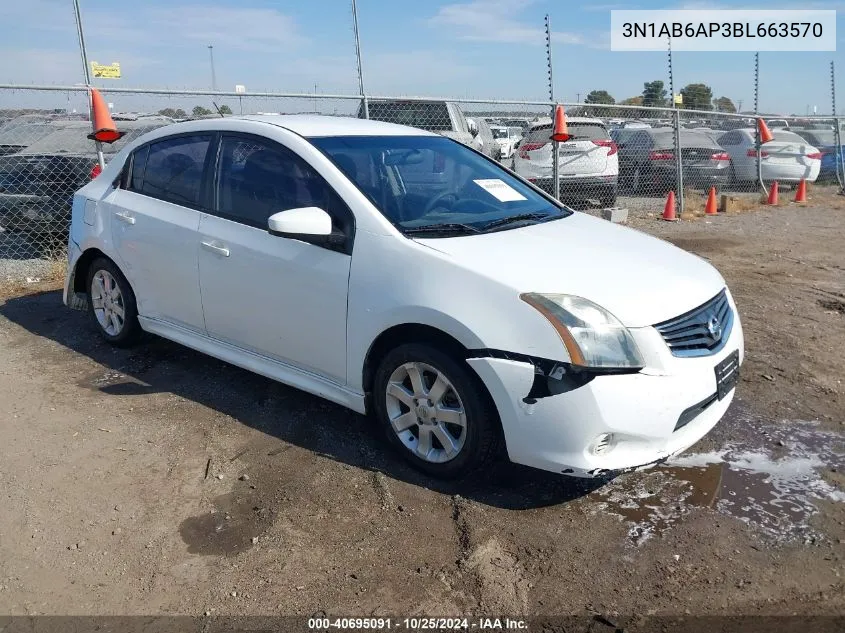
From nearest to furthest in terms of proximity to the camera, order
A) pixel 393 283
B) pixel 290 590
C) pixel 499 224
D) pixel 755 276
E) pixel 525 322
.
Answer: pixel 290 590 → pixel 525 322 → pixel 393 283 → pixel 499 224 → pixel 755 276

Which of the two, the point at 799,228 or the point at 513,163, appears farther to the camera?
the point at 513,163

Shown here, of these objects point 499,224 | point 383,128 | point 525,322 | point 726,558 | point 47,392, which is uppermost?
point 383,128

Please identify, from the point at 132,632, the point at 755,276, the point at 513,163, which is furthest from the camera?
the point at 513,163

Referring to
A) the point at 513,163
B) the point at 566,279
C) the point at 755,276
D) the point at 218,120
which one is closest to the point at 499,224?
the point at 566,279

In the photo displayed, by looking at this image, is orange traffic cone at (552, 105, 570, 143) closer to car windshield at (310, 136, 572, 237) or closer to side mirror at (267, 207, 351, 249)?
car windshield at (310, 136, 572, 237)

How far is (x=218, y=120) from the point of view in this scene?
4621mm

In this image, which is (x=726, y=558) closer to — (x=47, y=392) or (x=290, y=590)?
(x=290, y=590)

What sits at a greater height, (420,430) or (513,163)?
(513,163)

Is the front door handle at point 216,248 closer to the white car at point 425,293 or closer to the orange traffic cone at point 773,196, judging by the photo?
the white car at point 425,293

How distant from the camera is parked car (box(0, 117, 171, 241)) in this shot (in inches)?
304

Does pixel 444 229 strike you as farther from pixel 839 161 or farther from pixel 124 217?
pixel 839 161

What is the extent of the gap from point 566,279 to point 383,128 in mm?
1894

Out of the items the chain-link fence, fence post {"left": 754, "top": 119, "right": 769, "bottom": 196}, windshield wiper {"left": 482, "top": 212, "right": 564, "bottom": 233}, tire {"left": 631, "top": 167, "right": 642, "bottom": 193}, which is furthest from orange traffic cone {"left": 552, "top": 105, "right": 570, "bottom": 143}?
fence post {"left": 754, "top": 119, "right": 769, "bottom": 196}

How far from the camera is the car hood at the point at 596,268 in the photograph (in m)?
3.24
